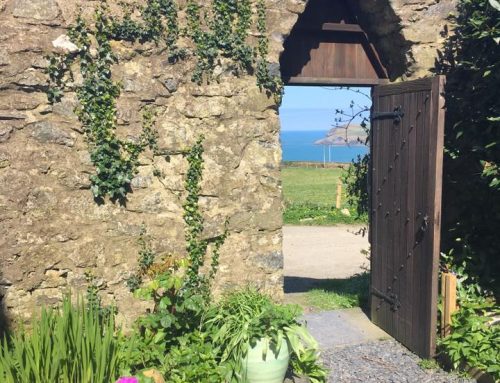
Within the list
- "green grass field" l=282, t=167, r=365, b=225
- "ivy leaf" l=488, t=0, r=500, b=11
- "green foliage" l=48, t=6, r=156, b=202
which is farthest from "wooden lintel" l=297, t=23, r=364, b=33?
"green grass field" l=282, t=167, r=365, b=225

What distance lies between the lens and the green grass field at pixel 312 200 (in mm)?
12125

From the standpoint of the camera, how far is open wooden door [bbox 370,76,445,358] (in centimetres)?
400

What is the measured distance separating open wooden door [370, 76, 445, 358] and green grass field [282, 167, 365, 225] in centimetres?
148

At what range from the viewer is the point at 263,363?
3430mm

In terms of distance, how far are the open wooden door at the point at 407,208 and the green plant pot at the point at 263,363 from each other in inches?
55.3

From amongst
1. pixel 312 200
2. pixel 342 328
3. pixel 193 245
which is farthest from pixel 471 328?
pixel 312 200

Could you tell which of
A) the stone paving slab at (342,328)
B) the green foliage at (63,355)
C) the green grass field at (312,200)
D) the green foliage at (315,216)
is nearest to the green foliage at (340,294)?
the stone paving slab at (342,328)

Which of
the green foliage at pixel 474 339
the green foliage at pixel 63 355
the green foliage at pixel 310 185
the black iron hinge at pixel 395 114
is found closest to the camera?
the green foliage at pixel 63 355

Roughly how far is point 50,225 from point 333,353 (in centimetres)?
251

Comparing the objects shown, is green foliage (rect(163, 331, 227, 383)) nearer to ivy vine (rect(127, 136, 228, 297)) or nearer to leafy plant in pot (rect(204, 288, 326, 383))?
leafy plant in pot (rect(204, 288, 326, 383))

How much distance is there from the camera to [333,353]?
171 inches

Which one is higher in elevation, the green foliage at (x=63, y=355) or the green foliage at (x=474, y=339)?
the green foliage at (x=63, y=355)

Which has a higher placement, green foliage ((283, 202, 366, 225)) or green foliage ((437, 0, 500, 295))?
green foliage ((437, 0, 500, 295))

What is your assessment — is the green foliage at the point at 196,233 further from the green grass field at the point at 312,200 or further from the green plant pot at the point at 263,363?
the green grass field at the point at 312,200
